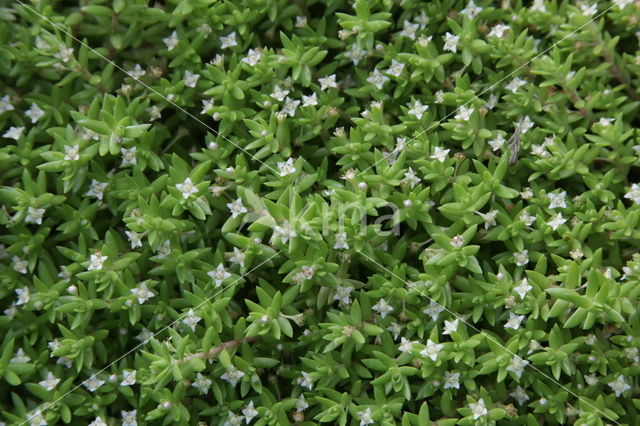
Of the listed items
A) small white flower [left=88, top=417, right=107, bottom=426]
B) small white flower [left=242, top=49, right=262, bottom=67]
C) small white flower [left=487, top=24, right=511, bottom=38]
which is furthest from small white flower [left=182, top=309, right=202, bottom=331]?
small white flower [left=487, top=24, right=511, bottom=38]

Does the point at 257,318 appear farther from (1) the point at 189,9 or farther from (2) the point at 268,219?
(1) the point at 189,9

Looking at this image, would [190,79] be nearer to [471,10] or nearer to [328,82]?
[328,82]

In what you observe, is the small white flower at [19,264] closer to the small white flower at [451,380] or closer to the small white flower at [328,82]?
the small white flower at [328,82]

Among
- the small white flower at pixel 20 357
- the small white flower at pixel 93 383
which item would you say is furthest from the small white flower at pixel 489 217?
the small white flower at pixel 20 357

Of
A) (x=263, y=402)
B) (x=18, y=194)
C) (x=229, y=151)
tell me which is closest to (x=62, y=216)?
(x=18, y=194)

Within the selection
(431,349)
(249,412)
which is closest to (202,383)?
(249,412)
